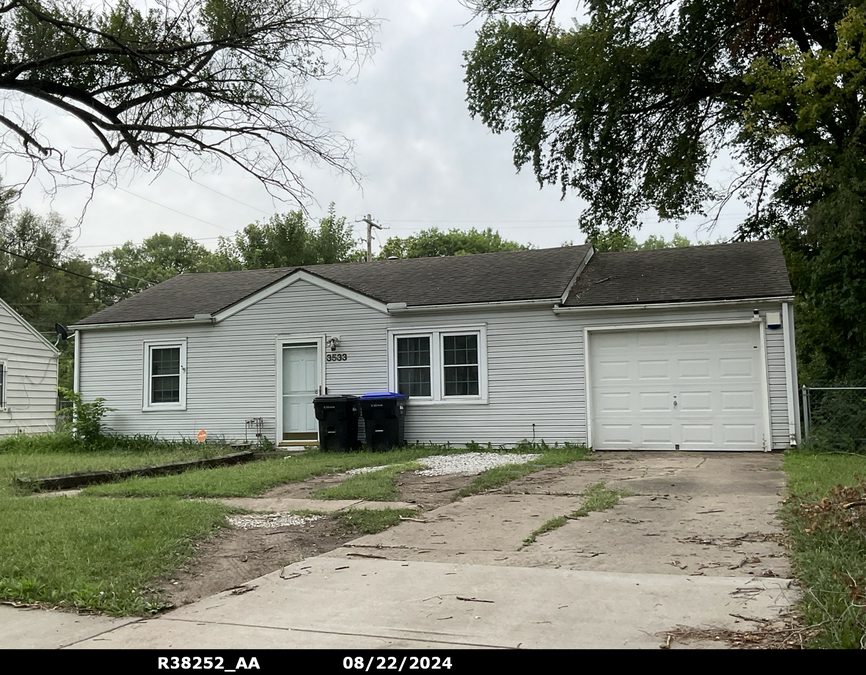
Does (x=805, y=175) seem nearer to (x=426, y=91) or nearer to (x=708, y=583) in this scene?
(x=426, y=91)

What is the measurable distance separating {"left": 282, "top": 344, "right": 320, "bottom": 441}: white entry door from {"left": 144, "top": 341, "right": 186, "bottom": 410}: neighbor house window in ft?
8.34

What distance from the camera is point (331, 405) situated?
14648mm

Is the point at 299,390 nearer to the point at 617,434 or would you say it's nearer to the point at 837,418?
the point at 617,434

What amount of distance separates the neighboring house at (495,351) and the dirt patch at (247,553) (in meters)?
6.59

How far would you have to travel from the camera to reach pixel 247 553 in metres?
5.91

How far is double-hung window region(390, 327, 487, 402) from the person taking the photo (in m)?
15.0

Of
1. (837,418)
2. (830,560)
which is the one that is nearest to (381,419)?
(837,418)

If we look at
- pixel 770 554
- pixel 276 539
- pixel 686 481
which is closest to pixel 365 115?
pixel 276 539

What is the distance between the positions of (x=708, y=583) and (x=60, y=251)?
44463mm

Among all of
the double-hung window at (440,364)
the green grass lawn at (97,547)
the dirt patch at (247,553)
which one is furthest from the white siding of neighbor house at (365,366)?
the green grass lawn at (97,547)

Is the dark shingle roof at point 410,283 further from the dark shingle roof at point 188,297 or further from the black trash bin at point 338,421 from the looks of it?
the black trash bin at point 338,421

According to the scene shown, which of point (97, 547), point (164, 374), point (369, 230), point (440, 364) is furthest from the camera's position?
point (369, 230)

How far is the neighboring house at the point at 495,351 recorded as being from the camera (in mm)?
13531

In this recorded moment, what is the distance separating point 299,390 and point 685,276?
27.1 ft
